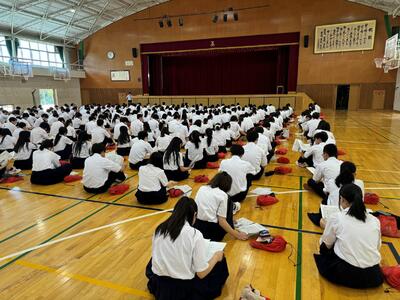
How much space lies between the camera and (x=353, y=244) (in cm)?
267

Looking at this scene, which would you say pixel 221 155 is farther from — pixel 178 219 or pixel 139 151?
pixel 178 219

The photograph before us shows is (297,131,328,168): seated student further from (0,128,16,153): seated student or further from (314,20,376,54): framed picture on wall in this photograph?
(314,20,376,54): framed picture on wall

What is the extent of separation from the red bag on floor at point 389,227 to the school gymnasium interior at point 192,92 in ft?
1.07

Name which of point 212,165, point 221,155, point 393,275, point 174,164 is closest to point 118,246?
point 174,164

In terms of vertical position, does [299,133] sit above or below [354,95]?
below

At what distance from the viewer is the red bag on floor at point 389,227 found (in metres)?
3.77

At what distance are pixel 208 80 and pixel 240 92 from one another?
3054 mm

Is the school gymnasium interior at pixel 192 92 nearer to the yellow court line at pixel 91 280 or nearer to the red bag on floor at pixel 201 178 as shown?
the yellow court line at pixel 91 280

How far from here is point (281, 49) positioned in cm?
2209

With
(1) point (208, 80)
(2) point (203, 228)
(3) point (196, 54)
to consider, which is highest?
(3) point (196, 54)

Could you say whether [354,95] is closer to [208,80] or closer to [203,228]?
[208,80]

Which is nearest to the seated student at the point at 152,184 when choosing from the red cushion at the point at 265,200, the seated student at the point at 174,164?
the seated student at the point at 174,164

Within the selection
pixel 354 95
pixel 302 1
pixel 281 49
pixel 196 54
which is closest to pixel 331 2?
pixel 302 1

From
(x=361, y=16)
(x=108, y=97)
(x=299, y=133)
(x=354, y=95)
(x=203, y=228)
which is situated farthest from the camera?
(x=108, y=97)
